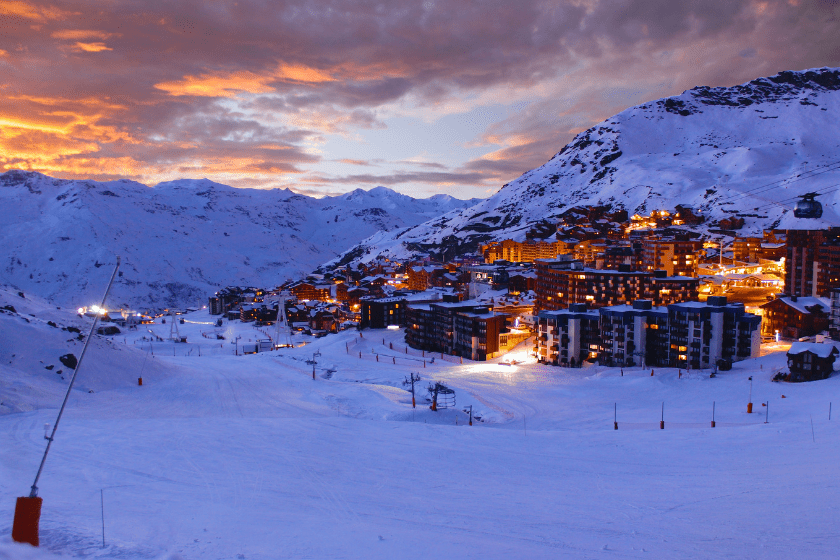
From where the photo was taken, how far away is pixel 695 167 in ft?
443

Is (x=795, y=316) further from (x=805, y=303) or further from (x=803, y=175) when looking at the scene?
(x=803, y=175)

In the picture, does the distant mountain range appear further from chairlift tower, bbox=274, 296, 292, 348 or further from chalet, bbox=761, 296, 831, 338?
chairlift tower, bbox=274, 296, 292, 348

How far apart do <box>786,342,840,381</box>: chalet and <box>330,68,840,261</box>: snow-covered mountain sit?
7250 cm

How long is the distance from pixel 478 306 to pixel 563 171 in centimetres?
12986

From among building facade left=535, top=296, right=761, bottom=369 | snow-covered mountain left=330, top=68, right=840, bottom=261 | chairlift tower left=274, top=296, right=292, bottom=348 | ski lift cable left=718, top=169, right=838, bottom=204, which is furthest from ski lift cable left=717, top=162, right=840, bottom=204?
chairlift tower left=274, top=296, right=292, bottom=348

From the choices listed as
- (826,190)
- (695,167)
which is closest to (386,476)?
(826,190)

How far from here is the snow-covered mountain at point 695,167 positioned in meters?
109

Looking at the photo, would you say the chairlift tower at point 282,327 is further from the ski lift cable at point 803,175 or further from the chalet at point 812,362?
the ski lift cable at point 803,175

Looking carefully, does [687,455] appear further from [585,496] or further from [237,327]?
[237,327]

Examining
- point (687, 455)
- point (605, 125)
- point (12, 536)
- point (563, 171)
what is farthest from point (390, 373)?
point (605, 125)

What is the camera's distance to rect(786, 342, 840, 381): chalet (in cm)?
2525

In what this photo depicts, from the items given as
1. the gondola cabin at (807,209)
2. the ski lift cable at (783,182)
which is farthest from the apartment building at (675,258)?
the ski lift cable at (783,182)

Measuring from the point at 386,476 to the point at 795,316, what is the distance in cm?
4247

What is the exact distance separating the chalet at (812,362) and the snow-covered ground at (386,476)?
4200mm
